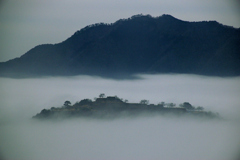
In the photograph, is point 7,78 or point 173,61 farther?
point 173,61

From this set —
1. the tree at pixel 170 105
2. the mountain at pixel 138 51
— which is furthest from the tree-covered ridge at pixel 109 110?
the mountain at pixel 138 51

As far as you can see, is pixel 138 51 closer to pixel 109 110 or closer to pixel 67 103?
pixel 67 103

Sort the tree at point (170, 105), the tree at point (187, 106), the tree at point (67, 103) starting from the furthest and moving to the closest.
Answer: the tree at point (170, 105) < the tree at point (187, 106) < the tree at point (67, 103)

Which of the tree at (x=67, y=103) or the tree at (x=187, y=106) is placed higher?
the tree at (x=187, y=106)

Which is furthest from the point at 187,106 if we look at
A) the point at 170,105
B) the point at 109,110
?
the point at 109,110

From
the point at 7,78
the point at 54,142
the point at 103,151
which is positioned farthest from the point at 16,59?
the point at 103,151

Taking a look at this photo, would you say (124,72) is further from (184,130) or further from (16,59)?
(184,130)

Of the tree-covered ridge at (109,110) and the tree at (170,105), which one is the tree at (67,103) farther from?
the tree at (170,105)

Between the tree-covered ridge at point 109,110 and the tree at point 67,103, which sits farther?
the tree at point 67,103
